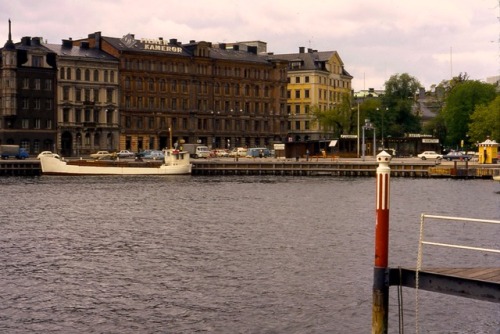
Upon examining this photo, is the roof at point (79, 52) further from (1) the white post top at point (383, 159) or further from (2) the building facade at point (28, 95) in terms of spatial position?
(1) the white post top at point (383, 159)

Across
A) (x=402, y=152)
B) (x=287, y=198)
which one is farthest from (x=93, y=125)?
(x=287, y=198)

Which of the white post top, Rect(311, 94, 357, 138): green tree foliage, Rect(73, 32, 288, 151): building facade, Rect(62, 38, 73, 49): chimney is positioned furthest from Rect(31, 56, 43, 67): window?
the white post top

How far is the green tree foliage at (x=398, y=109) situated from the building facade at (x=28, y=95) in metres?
67.4

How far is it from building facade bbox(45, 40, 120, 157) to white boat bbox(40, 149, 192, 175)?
27536 millimetres

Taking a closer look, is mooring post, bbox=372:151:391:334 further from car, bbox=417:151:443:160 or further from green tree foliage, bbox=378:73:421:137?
green tree foliage, bbox=378:73:421:137

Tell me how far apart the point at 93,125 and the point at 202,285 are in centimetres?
12819

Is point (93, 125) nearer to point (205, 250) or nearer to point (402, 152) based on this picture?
point (402, 152)

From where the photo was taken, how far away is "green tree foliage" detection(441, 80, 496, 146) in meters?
170

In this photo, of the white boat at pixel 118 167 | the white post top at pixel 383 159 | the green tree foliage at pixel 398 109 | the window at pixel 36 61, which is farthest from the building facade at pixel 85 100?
the white post top at pixel 383 159

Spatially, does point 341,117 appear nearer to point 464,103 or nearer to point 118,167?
point 464,103

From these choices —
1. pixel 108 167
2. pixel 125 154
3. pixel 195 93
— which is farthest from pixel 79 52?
pixel 108 167

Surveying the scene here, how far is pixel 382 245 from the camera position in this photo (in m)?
19.4

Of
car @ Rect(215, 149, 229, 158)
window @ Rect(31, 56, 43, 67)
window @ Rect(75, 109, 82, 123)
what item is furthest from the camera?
car @ Rect(215, 149, 229, 158)

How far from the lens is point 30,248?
1869 inches
